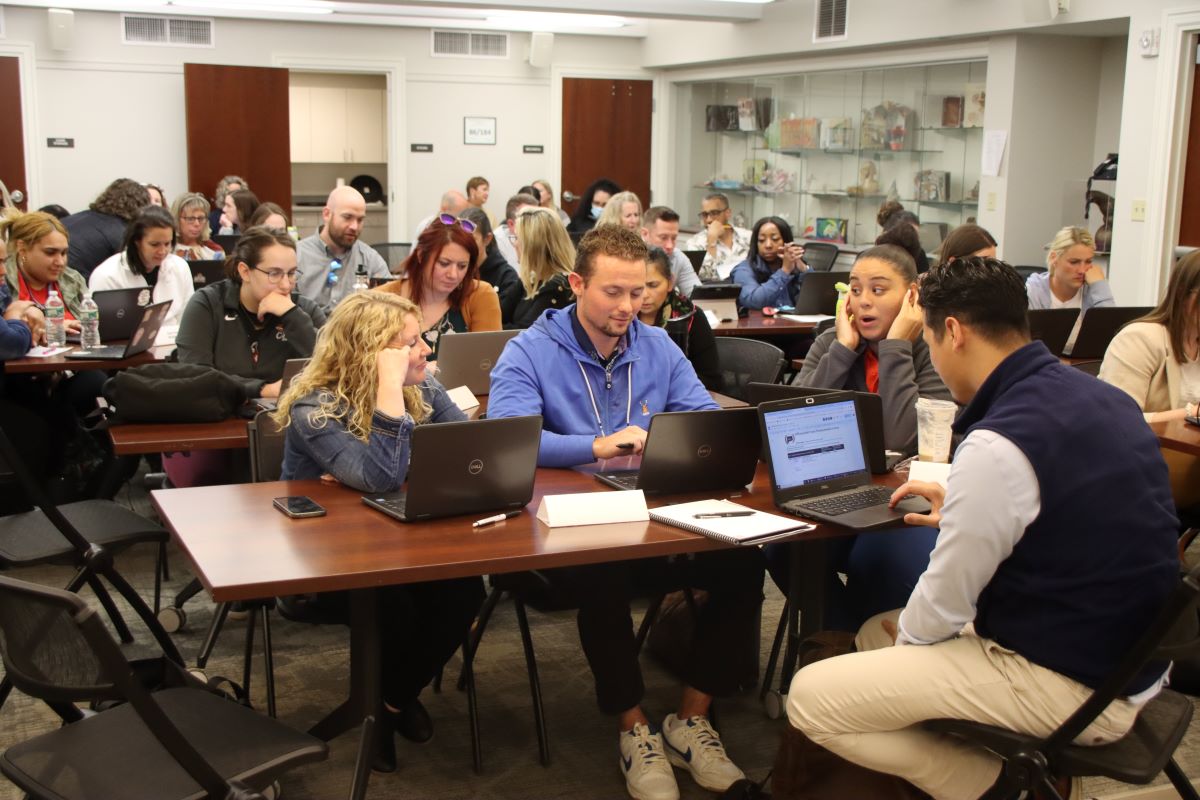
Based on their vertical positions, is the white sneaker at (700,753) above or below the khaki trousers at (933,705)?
below

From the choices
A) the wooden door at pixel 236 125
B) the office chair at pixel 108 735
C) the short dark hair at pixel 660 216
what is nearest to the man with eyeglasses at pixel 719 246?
the short dark hair at pixel 660 216

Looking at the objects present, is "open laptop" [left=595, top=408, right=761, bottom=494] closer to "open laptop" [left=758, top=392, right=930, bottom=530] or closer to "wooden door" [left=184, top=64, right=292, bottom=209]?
"open laptop" [left=758, top=392, right=930, bottom=530]

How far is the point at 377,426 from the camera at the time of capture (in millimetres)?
2818

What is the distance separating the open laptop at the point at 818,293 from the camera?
6.57 metres

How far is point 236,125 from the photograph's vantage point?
11.1m

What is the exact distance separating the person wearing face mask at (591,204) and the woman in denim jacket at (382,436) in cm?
716

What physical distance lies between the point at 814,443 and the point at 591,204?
7524mm

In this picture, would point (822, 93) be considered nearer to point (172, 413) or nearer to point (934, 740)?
point (172, 413)

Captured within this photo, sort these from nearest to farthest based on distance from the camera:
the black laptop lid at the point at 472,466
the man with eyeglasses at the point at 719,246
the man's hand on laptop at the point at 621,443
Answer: the black laptop lid at the point at 472,466 < the man's hand on laptop at the point at 621,443 < the man with eyeglasses at the point at 719,246

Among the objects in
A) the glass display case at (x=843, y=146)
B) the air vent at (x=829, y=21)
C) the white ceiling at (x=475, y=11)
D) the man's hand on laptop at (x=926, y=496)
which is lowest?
the man's hand on laptop at (x=926, y=496)

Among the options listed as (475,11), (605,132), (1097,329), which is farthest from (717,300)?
(605,132)

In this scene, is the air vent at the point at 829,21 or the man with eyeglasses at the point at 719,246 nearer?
the man with eyeglasses at the point at 719,246

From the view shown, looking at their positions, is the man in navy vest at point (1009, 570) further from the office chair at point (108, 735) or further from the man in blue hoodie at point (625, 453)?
the office chair at point (108, 735)

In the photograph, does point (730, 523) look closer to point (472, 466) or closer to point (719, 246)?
point (472, 466)
